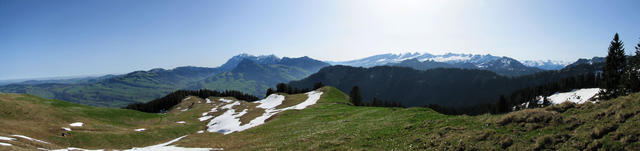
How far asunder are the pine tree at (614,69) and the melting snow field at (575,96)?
9703 centimetres

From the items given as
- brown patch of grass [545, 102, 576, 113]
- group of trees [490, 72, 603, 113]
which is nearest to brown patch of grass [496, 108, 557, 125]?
brown patch of grass [545, 102, 576, 113]

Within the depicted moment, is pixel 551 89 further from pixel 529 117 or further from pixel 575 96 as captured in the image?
pixel 529 117

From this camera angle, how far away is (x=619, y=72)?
6303 cm

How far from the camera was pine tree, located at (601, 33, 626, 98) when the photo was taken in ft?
197

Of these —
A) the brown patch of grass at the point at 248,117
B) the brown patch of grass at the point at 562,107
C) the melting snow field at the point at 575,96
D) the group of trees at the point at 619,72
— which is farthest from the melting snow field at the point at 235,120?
the melting snow field at the point at 575,96

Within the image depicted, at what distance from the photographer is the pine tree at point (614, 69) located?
60.2m

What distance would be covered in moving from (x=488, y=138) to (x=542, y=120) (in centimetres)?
383

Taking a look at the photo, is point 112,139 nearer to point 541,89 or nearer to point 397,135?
point 397,135

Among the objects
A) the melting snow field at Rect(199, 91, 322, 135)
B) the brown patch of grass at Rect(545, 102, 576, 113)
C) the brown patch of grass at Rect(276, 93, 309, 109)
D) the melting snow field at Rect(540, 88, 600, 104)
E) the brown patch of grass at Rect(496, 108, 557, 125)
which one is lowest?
the melting snow field at Rect(540, 88, 600, 104)

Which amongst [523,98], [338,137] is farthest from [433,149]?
[523,98]

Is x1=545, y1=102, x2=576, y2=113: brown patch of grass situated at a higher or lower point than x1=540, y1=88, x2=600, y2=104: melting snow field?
higher

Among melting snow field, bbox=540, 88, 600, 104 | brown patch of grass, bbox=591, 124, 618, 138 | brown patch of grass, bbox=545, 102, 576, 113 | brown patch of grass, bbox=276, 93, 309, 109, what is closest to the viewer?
brown patch of grass, bbox=591, 124, 618, 138

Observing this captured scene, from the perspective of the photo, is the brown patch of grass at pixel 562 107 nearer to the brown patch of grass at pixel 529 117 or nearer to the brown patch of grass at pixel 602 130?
the brown patch of grass at pixel 529 117

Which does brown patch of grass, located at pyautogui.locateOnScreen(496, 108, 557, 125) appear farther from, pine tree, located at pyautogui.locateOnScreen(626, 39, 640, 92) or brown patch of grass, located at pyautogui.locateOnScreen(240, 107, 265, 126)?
pine tree, located at pyautogui.locateOnScreen(626, 39, 640, 92)
